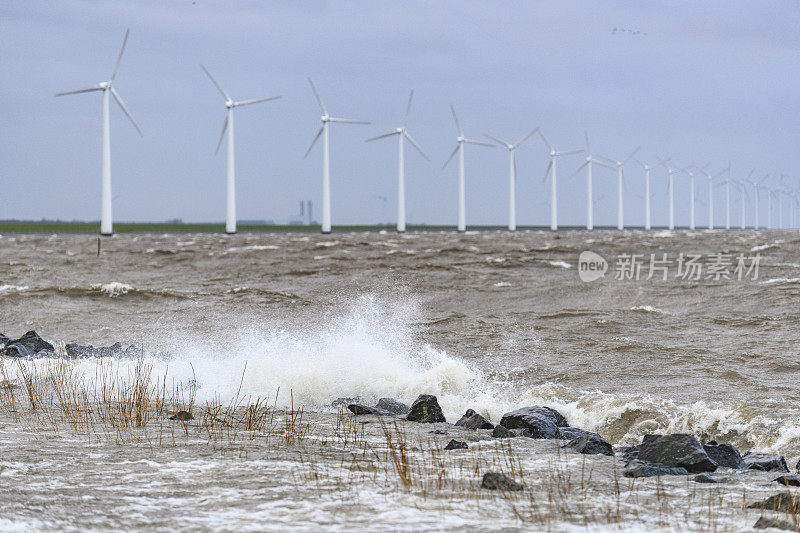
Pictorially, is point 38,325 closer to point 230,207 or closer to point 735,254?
point 735,254

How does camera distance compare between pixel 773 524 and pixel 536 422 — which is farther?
pixel 536 422

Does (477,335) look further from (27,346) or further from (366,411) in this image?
(27,346)

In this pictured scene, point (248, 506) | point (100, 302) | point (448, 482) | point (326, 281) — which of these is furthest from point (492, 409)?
point (326, 281)

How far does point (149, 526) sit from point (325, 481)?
74.9 inches

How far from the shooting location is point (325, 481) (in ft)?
26.1

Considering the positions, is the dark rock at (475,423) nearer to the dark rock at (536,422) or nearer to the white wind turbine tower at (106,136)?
the dark rock at (536,422)

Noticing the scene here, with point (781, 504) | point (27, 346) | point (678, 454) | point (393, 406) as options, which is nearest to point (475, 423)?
point (393, 406)

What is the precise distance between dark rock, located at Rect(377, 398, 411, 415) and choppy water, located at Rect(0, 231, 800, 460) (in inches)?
31.3

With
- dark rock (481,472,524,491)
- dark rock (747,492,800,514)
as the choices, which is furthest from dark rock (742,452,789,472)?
dark rock (481,472,524,491)

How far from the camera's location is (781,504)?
24.1ft

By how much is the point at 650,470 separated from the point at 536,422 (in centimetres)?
296

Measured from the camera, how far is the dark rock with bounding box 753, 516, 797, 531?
6.60m

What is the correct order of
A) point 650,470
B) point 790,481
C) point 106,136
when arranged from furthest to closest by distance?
point 106,136
point 650,470
point 790,481

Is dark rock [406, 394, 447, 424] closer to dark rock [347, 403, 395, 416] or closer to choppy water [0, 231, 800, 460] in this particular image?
dark rock [347, 403, 395, 416]
